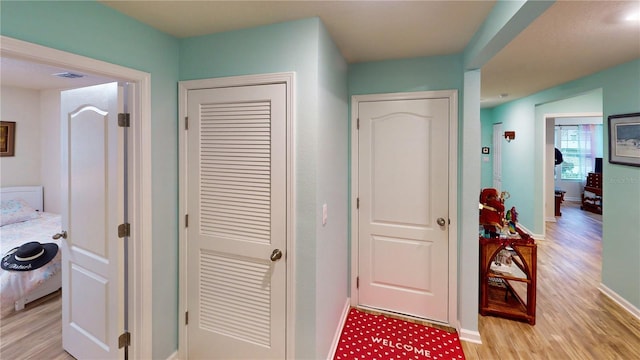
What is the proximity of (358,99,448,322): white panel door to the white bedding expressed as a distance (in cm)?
311

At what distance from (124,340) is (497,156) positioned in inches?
260

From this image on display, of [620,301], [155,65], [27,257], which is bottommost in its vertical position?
[620,301]

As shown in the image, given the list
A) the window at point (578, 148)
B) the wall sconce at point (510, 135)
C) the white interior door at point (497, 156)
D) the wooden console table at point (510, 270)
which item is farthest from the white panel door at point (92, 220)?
the window at point (578, 148)

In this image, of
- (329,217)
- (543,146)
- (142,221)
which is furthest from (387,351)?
(543,146)

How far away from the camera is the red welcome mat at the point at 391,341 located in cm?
211

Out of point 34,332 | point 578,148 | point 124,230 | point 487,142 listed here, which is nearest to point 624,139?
point 487,142

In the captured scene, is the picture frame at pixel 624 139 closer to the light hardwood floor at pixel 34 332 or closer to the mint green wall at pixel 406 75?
the mint green wall at pixel 406 75

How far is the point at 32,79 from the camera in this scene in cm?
361

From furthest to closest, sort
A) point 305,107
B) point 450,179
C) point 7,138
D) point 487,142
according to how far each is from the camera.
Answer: point 487,142, point 7,138, point 450,179, point 305,107

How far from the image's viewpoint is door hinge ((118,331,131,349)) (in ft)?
6.00

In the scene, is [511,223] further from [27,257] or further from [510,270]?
[27,257]

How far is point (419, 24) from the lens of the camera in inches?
70.6

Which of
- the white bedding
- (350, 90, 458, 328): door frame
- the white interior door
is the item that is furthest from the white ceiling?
the white interior door

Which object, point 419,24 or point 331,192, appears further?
point 331,192
